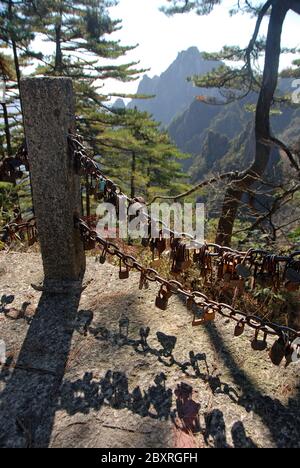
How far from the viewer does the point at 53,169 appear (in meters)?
2.35

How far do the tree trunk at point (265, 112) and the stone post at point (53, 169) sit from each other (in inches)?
172

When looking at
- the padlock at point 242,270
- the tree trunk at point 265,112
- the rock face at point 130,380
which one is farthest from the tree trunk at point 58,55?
the padlock at point 242,270

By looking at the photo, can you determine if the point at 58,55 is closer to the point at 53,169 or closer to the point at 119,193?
the point at 53,169

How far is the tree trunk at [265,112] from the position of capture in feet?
21.6

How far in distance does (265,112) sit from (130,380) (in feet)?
22.3

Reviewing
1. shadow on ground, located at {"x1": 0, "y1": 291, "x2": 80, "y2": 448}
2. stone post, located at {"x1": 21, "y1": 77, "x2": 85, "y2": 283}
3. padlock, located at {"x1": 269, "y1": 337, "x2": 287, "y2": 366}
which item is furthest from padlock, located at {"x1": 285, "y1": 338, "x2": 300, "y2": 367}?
stone post, located at {"x1": 21, "y1": 77, "x2": 85, "y2": 283}

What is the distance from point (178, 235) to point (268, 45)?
6620 millimetres

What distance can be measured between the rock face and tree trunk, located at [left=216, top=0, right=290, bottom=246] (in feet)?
14.4

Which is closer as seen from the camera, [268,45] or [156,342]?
[156,342]

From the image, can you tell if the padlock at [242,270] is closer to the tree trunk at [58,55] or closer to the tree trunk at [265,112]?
the tree trunk at [265,112]

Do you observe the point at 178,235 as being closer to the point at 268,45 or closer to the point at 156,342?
the point at 156,342

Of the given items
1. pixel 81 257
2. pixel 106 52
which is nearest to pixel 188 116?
pixel 106 52

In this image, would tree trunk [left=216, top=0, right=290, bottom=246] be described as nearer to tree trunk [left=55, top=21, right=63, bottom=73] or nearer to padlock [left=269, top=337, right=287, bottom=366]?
padlock [left=269, top=337, right=287, bottom=366]

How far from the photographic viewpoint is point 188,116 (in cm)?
15488
